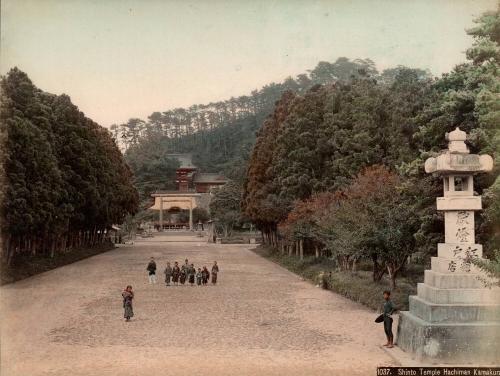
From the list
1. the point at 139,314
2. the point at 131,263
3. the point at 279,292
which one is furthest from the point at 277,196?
the point at 139,314

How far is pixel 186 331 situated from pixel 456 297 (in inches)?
227

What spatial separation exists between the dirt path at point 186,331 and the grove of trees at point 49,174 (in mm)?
3104

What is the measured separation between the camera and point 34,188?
2361 cm

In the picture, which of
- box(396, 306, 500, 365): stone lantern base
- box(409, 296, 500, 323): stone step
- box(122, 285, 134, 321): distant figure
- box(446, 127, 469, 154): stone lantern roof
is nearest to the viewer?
box(396, 306, 500, 365): stone lantern base

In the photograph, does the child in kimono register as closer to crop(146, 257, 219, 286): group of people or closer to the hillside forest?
crop(146, 257, 219, 286): group of people

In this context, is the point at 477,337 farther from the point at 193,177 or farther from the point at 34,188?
the point at 193,177

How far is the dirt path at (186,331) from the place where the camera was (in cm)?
978

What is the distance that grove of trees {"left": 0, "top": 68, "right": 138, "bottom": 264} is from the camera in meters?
22.2

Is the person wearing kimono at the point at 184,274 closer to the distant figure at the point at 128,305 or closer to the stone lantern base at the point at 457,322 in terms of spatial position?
the distant figure at the point at 128,305

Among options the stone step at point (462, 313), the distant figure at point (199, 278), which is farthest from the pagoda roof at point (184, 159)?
the stone step at point (462, 313)

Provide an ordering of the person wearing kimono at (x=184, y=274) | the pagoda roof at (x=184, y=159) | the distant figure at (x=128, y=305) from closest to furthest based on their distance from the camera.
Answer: the distant figure at (x=128, y=305), the person wearing kimono at (x=184, y=274), the pagoda roof at (x=184, y=159)

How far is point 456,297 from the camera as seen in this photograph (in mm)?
9898

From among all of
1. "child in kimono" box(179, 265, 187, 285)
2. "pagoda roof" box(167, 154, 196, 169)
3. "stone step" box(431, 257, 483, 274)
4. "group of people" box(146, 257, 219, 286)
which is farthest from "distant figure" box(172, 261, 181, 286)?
"pagoda roof" box(167, 154, 196, 169)

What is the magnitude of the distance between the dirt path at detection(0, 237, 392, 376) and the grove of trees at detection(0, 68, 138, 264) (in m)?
3.10
